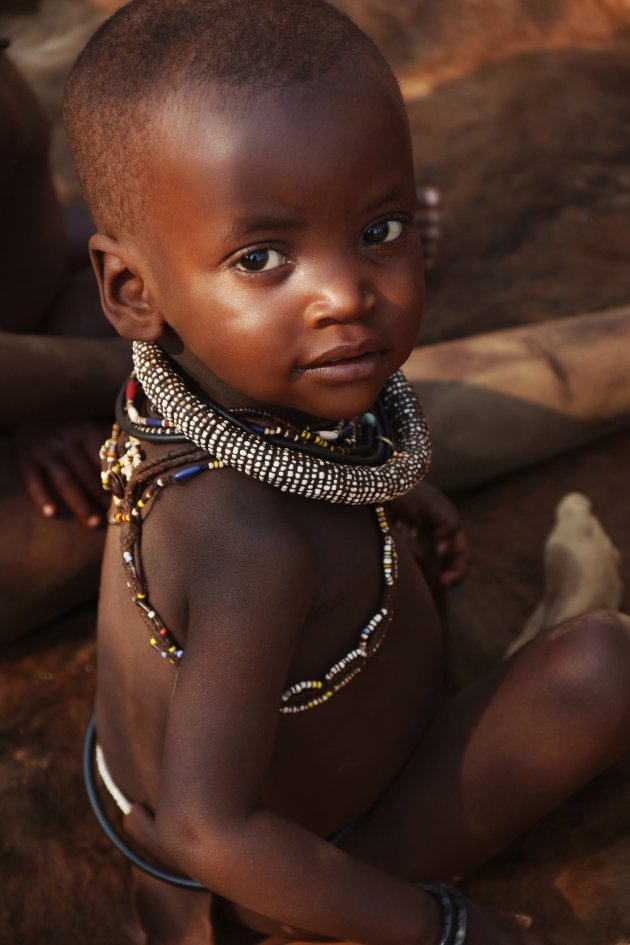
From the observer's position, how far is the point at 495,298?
10.7 ft

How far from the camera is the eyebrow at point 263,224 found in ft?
3.83

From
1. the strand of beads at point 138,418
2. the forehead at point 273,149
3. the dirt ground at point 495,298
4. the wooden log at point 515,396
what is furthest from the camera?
the wooden log at point 515,396

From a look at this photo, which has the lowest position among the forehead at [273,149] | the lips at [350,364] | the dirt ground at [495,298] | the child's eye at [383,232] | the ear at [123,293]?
the dirt ground at [495,298]

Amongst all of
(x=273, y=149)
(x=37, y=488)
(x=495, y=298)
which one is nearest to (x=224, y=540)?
(x=273, y=149)

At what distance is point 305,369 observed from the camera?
1.26 metres

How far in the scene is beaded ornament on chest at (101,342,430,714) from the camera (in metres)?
1.30

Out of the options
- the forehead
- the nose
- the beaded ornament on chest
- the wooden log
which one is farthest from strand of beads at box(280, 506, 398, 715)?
the wooden log

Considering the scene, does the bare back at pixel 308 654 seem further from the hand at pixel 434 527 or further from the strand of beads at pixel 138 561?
the hand at pixel 434 527

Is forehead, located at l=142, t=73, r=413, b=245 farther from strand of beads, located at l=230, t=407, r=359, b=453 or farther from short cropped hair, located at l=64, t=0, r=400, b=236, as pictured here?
strand of beads, located at l=230, t=407, r=359, b=453

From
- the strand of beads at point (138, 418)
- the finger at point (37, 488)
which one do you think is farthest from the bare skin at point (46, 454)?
the strand of beads at point (138, 418)

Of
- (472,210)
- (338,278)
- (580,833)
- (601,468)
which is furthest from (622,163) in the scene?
(338,278)

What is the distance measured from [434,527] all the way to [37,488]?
0.71 meters

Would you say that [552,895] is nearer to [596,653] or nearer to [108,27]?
[596,653]

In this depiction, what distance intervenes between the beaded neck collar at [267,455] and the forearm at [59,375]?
23.9 inches
